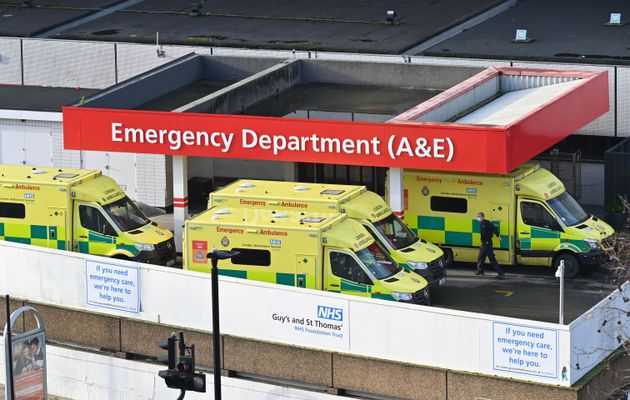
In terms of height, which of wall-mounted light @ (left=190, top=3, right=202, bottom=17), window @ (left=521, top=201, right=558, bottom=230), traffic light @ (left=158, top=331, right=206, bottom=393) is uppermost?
wall-mounted light @ (left=190, top=3, right=202, bottom=17)

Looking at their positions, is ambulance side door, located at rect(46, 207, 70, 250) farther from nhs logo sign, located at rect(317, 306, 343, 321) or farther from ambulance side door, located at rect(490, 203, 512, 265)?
ambulance side door, located at rect(490, 203, 512, 265)

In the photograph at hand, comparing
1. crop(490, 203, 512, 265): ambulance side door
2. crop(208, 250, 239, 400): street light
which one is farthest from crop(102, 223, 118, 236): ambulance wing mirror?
crop(490, 203, 512, 265): ambulance side door

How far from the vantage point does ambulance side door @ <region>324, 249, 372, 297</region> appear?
33625 mm

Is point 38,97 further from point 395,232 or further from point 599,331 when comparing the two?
point 599,331

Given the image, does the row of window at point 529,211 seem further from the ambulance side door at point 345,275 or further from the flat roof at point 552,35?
the flat roof at point 552,35

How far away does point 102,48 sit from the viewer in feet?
165

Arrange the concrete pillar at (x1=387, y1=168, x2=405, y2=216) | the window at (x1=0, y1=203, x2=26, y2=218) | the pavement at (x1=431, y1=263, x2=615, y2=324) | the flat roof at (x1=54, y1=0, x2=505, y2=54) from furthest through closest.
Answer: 1. the flat roof at (x1=54, y1=0, x2=505, y2=54)
2. the window at (x1=0, y1=203, x2=26, y2=218)
3. the concrete pillar at (x1=387, y1=168, x2=405, y2=216)
4. the pavement at (x1=431, y1=263, x2=615, y2=324)

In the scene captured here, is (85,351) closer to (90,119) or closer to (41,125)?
(90,119)

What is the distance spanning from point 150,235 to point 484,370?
9977 millimetres

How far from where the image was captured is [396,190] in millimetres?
37438

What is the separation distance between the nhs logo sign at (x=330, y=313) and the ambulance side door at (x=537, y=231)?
7.18 m

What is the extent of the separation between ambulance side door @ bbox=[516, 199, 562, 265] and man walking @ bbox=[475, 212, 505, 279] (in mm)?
704

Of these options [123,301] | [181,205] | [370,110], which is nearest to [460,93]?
[370,110]

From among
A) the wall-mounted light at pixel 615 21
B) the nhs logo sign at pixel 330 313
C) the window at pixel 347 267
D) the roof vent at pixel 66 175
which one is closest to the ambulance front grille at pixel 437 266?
the window at pixel 347 267
